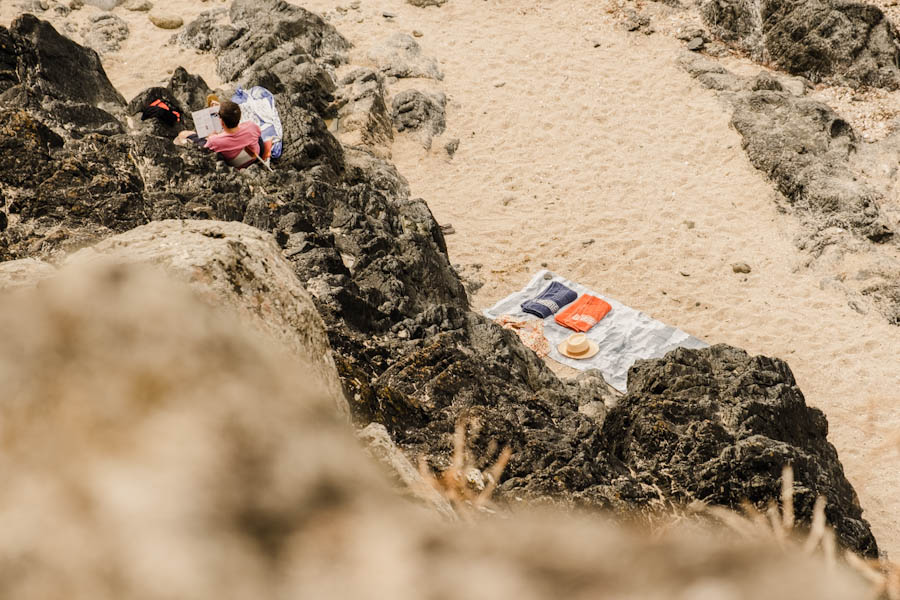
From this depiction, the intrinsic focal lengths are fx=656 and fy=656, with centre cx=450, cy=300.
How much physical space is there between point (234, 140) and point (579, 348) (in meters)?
4.19

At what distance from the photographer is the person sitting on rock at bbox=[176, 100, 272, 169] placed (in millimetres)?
6684

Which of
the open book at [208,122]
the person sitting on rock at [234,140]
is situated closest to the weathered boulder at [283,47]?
the open book at [208,122]

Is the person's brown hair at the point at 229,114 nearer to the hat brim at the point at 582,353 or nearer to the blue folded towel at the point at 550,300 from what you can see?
the blue folded towel at the point at 550,300

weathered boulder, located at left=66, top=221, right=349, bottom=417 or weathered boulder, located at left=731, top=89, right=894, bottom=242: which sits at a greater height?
weathered boulder, located at left=66, top=221, right=349, bottom=417

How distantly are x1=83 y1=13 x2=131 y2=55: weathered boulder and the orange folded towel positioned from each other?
30.3ft

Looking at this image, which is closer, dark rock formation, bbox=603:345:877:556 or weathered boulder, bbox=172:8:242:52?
dark rock formation, bbox=603:345:877:556

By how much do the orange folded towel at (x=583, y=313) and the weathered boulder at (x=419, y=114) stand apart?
395 centimetres

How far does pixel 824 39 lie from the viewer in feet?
34.1

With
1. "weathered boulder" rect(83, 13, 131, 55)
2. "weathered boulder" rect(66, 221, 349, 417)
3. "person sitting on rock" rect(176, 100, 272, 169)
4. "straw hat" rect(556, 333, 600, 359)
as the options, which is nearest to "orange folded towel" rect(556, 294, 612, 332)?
"straw hat" rect(556, 333, 600, 359)

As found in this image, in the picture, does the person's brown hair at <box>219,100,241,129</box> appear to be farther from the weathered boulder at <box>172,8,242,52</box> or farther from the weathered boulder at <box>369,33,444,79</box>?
the weathered boulder at <box>172,8,242,52</box>

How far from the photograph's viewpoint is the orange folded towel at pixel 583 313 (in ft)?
23.8

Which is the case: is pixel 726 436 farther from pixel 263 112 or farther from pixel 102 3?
pixel 102 3

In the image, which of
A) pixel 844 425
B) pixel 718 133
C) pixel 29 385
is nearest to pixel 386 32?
pixel 718 133

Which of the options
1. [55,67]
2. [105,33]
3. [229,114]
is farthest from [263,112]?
[105,33]
